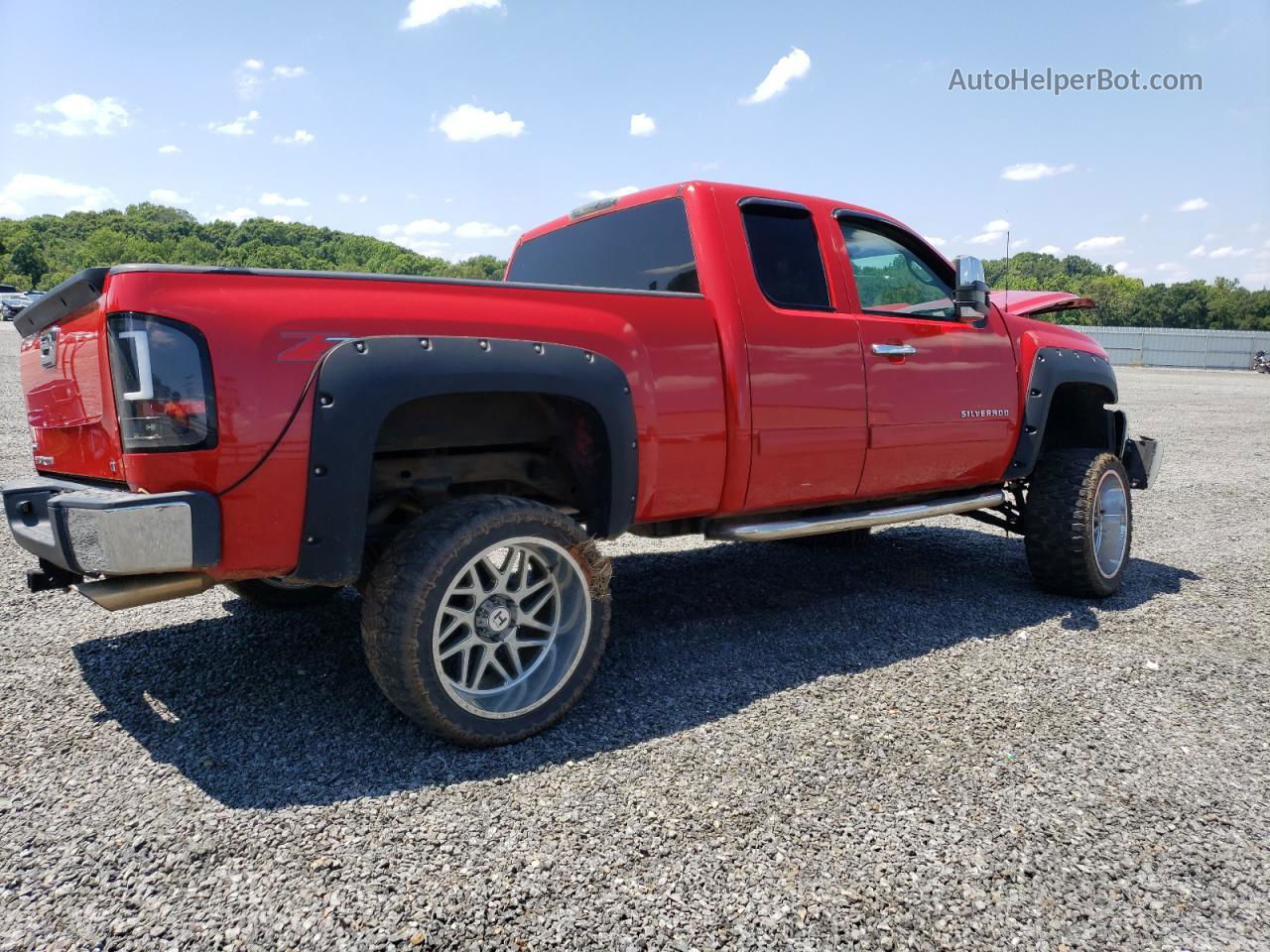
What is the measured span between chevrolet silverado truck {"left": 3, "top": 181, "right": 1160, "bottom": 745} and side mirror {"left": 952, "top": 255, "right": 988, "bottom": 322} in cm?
2

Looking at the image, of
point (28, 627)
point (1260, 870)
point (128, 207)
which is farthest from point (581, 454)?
point (128, 207)

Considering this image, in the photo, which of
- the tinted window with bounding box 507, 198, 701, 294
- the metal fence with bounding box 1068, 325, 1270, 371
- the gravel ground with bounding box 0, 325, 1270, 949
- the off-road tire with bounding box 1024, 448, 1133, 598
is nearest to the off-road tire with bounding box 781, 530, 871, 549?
the off-road tire with bounding box 1024, 448, 1133, 598

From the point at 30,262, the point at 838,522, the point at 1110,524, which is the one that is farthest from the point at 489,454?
the point at 30,262

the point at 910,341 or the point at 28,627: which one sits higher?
the point at 910,341

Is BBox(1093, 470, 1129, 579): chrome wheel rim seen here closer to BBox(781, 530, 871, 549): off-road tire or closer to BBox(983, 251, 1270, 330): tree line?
BBox(781, 530, 871, 549): off-road tire

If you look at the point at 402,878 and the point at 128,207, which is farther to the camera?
the point at 128,207

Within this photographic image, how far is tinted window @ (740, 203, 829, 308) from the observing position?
3.55m

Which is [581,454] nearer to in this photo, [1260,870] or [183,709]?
[183,709]

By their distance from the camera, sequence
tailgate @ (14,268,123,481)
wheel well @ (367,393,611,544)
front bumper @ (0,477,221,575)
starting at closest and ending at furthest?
1. front bumper @ (0,477,221,575)
2. tailgate @ (14,268,123,481)
3. wheel well @ (367,393,611,544)

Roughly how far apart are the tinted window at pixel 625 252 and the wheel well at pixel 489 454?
0.73 m

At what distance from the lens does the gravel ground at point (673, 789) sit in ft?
6.35

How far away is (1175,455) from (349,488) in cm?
1131

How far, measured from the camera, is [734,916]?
1935 mm

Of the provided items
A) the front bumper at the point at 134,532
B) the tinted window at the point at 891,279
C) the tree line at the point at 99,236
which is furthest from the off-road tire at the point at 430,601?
the tree line at the point at 99,236
